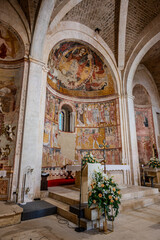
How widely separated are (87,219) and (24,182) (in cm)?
294

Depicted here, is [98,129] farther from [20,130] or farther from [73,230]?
[73,230]

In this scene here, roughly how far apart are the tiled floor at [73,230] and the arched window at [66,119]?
7.82 m

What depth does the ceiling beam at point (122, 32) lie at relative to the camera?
935 centimetres

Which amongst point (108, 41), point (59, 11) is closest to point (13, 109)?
point (59, 11)

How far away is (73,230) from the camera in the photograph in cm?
375

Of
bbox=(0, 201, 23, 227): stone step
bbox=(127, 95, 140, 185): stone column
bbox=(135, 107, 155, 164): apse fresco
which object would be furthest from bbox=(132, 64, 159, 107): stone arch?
bbox=(0, 201, 23, 227): stone step

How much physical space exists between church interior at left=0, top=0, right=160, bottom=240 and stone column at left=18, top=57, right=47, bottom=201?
0.04 metres

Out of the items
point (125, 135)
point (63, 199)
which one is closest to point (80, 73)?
point (125, 135)

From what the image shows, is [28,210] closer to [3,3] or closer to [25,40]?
[25,40]

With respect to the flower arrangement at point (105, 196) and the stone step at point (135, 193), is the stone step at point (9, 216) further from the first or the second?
the stone step at point (135, 193)

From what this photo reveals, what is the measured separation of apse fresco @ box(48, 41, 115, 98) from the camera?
10827mm

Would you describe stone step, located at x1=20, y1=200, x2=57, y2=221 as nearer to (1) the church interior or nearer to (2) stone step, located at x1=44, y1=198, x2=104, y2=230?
(1) the church interior

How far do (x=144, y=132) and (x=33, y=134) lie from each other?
37.3ft

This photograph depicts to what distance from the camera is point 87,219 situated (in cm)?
402
